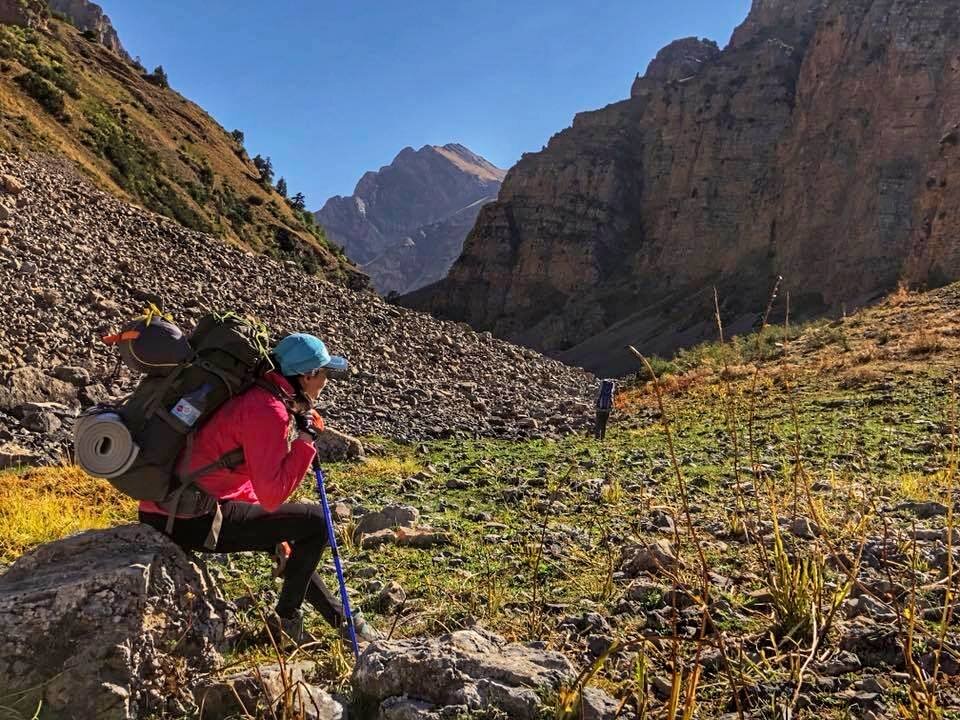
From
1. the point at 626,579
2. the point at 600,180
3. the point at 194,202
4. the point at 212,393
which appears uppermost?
the point at 600,180

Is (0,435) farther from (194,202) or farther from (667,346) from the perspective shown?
(667,346)

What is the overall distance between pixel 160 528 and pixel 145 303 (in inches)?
521

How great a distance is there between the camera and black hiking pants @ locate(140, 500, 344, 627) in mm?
3650

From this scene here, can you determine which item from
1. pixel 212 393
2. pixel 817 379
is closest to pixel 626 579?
pixel 212 393

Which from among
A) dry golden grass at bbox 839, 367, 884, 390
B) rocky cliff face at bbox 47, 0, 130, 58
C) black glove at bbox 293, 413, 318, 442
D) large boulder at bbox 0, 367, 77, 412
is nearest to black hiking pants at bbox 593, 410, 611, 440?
dry golden grass at bbox 839, 367, 884, 390

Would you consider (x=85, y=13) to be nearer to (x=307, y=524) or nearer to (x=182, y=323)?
(x=182, y=323)

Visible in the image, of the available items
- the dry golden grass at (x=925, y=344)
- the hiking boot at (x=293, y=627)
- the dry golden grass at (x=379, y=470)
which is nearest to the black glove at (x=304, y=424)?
the hiking boot at (x=293, y=627)

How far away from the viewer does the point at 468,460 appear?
11.0 meters

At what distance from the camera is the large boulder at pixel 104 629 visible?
276cm

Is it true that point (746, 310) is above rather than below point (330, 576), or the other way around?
above

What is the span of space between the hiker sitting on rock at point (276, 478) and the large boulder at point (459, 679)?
1.87 feet

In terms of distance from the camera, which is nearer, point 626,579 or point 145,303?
point 626,579

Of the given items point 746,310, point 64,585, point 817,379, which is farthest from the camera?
point 746,310

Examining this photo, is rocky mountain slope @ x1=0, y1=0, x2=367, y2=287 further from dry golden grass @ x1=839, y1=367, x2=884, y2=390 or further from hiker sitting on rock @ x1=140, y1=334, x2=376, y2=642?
dry golden grass @ x1=839, y1=367, x2=884, y2=390
